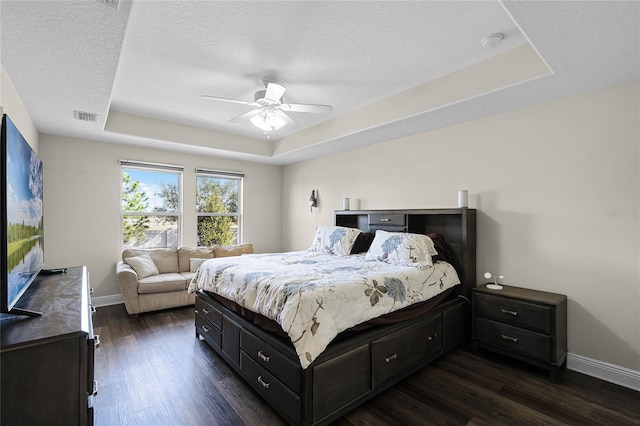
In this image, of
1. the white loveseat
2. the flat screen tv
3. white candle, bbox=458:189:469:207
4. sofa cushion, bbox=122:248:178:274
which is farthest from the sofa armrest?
white candle, bbox=458:189:469:207

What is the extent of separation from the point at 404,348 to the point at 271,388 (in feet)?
3.59

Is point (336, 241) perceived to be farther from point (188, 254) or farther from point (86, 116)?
point (86, 116)

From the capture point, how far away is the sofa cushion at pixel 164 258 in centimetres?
461

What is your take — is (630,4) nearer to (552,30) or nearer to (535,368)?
(552,30)

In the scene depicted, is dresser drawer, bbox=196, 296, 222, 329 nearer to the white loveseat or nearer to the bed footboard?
the bed footboard

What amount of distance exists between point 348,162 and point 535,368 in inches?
136

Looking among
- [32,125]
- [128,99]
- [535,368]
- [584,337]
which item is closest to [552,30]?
[584,337]

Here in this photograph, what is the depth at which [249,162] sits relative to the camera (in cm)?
586

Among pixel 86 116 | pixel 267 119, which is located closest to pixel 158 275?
pixel 86 116

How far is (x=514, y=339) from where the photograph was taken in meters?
2.65

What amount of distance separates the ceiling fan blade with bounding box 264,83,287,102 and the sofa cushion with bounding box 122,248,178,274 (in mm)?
3182

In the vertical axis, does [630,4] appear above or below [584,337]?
above

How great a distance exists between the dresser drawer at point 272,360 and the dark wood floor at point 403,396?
31 centimetres

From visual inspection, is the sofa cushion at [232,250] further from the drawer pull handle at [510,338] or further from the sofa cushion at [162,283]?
the drawer pull handle at [510,338]
